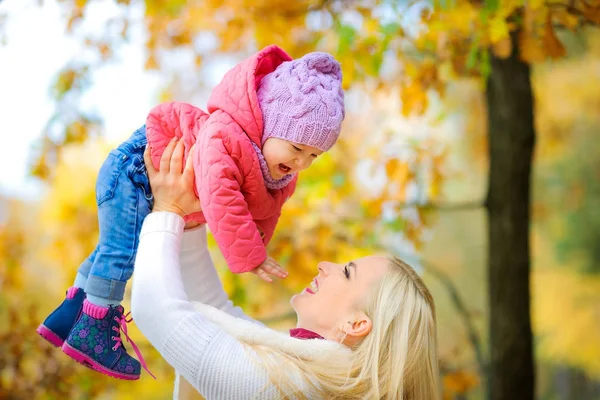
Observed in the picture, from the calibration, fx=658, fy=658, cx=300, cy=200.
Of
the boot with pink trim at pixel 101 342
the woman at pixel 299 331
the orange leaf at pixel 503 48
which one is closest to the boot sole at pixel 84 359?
the boot with pink trim at pixel 101 342

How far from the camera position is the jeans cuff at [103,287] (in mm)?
1589

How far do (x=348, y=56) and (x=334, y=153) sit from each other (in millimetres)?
2376

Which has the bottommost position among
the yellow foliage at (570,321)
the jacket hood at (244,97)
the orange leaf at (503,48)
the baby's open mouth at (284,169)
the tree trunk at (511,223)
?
the yellow foliage at (570,321)

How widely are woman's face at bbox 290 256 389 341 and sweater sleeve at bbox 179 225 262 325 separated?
8.0 inches

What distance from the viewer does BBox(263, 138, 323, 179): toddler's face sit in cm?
163

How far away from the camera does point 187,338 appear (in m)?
1.38

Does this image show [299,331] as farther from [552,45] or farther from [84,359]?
[552,45]

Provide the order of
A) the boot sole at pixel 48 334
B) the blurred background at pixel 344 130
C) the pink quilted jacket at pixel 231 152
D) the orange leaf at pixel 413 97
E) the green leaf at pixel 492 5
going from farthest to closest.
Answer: the orange leaf at pixel 413 97 < the blurred background at pixel 344 130 < the green leaf at pixel 492 5 < the boot sole at pixel 48 334 < the pink quilted jacket at pixel 231 152

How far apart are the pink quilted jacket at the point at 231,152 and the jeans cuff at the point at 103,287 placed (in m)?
0.26

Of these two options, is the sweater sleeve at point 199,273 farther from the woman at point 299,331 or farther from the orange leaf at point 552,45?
the orange leaf at point 552,45

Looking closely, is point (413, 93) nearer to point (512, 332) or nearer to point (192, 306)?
point (512, 332)

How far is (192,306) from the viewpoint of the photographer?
4.75ft

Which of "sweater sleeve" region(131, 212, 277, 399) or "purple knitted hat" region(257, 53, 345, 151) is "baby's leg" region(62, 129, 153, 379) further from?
"purple knitted hat" region(257, 53, 345, 151)

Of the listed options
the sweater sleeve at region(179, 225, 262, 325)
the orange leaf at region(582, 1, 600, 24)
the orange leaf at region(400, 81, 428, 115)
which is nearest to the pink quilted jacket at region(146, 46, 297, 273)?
the sweater sleeve at region(179, 225, 262, 325)
